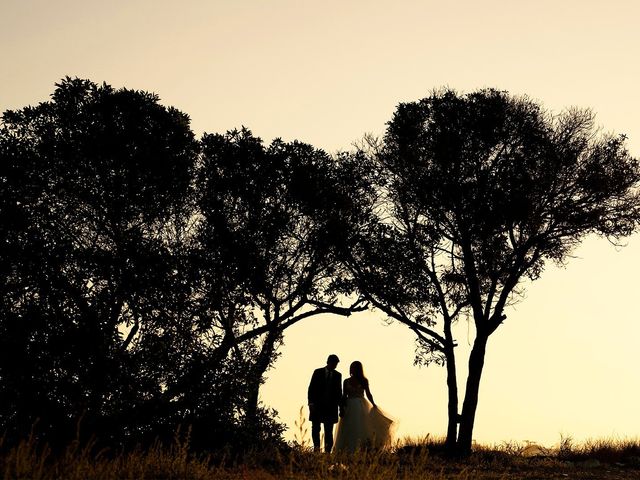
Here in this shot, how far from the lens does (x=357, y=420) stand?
2564 cm

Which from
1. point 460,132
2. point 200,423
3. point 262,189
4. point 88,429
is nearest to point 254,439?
point 200,423

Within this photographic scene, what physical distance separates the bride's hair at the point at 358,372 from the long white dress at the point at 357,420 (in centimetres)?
11

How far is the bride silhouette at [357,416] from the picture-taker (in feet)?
84.0

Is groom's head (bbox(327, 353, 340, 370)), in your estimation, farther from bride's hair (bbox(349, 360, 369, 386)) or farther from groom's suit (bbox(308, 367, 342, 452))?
bride's hair (bbox(349, 360, 369, 386))

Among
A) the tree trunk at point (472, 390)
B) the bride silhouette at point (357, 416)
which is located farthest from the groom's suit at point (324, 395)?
the tree trunk at point (472, 390)

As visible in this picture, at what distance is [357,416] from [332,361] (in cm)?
179

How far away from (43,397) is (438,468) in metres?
9.77

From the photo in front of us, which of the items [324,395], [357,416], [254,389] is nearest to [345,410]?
[357,416]

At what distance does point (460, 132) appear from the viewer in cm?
3344

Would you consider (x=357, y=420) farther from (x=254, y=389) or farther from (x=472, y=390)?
(x=472, y=390)

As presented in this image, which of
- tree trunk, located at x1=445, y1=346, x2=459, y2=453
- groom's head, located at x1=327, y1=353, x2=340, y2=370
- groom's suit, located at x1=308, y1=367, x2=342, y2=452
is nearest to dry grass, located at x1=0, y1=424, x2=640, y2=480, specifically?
tree trunk, located at x1=445, y1=346, x2=459, y2=453

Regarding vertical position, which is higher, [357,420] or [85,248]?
[85,248]

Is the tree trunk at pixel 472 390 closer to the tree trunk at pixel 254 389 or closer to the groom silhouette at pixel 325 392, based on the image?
the groom silhouette at pixel 325 392

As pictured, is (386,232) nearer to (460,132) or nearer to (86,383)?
(460,132)
